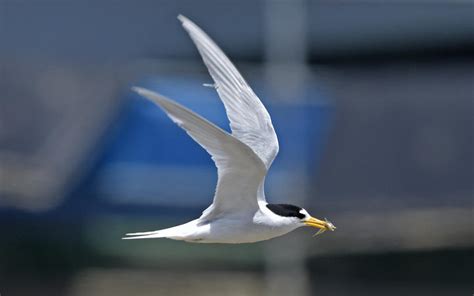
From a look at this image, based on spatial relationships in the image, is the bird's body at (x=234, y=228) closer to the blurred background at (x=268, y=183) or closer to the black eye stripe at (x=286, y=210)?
the black eye stripe at (x=286, y=210)

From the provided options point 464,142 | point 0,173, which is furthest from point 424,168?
point 0,173

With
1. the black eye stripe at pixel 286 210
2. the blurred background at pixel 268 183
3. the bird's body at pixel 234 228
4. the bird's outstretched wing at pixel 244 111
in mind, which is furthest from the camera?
the blurred background at pixel 268 183

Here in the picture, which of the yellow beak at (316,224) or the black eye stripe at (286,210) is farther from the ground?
the black eye stripe at (286,210)

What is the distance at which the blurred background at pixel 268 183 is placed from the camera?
9.77 metres

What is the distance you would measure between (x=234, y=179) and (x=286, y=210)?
251mm

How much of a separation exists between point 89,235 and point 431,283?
2.46 m

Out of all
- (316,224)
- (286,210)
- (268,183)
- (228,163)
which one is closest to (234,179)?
(228,163)

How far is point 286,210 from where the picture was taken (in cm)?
446

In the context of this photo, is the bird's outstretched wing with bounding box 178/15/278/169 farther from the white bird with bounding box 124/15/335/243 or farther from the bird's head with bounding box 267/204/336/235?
the bird's head with bounding box 267/204/336/235

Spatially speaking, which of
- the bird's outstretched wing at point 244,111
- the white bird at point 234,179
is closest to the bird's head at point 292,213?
the white bird at point 234,179

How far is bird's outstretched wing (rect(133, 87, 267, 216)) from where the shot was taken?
3881mm

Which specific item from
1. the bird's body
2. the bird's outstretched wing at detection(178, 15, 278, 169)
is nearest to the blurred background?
the bird's outstretched wing at detection(178, 15, 278, 169)

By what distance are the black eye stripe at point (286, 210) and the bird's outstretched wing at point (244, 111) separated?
16 cm

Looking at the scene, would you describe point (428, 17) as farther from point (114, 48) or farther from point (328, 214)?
point (328, 214)
